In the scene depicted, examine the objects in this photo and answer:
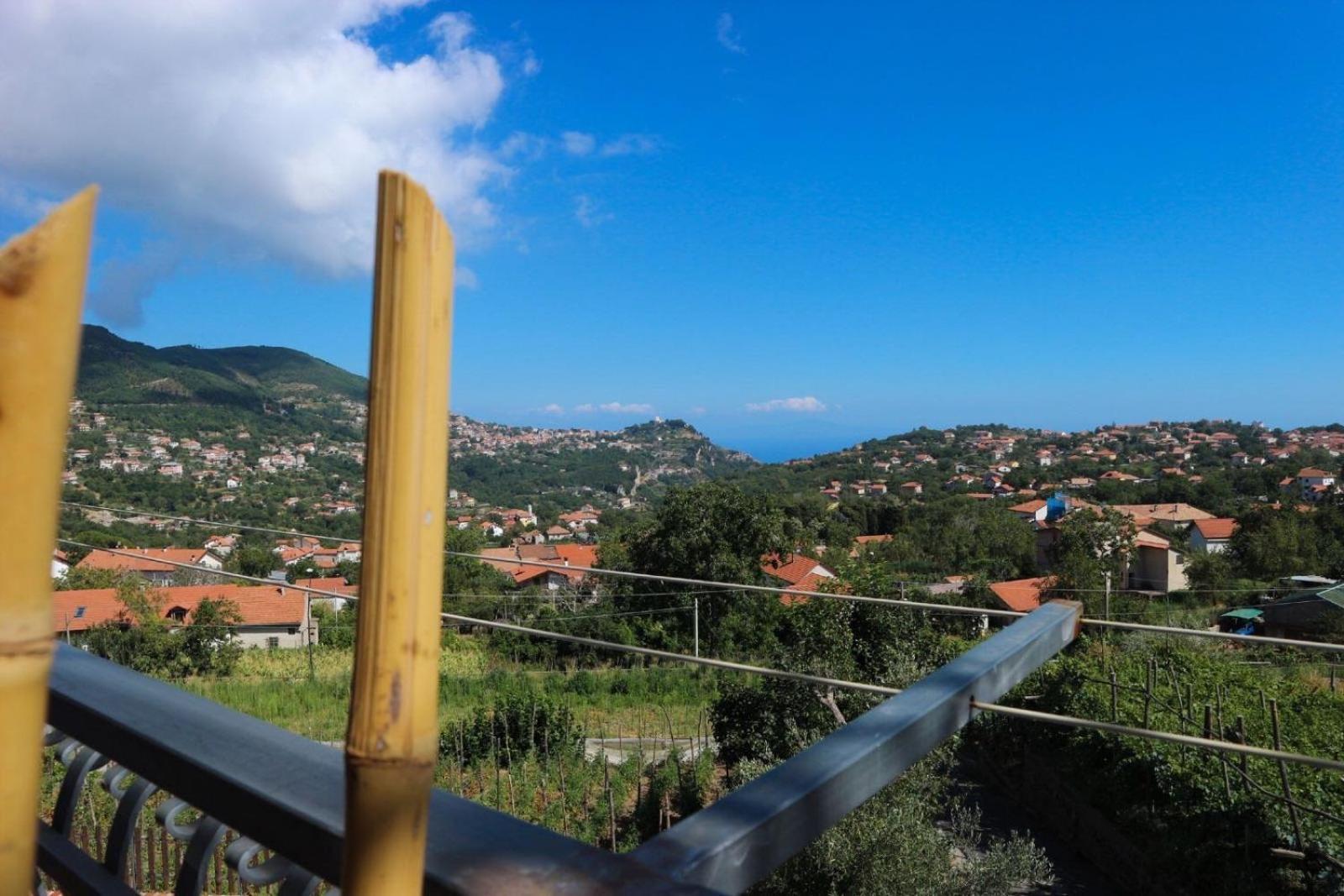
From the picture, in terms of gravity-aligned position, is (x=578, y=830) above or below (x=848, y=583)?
below

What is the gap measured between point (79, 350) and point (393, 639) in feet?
0.35

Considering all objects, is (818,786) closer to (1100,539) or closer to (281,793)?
(281,793)

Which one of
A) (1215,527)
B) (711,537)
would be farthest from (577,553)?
(1215,527)

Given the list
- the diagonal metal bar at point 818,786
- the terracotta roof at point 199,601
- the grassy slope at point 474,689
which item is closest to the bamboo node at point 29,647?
the diagonal metal bar at point 818,786

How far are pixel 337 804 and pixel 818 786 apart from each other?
0.27m

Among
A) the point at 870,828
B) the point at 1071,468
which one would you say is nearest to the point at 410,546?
the point at 870,828

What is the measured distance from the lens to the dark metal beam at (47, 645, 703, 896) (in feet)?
1.25

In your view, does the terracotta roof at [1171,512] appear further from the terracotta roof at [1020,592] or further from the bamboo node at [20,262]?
the bamboo node at [20,262]

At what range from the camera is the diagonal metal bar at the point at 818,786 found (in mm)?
436

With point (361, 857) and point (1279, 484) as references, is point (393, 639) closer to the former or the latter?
point (361, 857)

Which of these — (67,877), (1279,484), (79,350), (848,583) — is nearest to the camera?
(79,350)

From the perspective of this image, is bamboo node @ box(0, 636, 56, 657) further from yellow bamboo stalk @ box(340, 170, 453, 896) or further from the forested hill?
the forested hill

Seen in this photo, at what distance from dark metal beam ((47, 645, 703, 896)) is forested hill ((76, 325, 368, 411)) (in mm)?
26997

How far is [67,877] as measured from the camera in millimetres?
654
